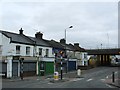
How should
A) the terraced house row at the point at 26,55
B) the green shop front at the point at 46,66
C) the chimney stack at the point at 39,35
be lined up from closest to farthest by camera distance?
1. the terraced house row at the point at 26,55
2. the green shop front at the point at 46,66
3. the chimney stack at the point at 39,35

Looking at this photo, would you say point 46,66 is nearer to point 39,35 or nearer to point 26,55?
point 26,55

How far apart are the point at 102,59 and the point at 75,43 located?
→ 820 inches

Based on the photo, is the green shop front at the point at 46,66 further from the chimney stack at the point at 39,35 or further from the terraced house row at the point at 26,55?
the chimney stack at the point at 39,35

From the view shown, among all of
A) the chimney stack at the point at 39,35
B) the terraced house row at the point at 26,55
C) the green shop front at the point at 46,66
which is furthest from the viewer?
the chimney stack at the point at 39,35

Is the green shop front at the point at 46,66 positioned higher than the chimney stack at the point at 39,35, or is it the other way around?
the chimney stack at the point at 39,35

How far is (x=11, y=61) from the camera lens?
41.9m

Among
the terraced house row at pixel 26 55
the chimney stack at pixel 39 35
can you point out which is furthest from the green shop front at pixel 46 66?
the chimney stack at pixel 39 35

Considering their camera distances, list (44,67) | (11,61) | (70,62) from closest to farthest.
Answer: (11,61) → (44,67) → (70,62)

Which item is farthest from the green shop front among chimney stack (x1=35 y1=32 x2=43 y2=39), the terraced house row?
chimney stack (x1=35 y1=32 x2=43 y2=39)

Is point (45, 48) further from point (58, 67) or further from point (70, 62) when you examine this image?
point (70, 62)

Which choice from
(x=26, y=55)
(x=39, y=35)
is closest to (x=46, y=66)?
(x=26, y=55)

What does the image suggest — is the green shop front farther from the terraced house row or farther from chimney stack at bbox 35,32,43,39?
chimney stack at bbox 35,32,43,39

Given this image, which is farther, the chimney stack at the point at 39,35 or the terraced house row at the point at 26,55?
the chimney stack at the point at 39,35

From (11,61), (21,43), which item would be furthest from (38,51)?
(11,61)
